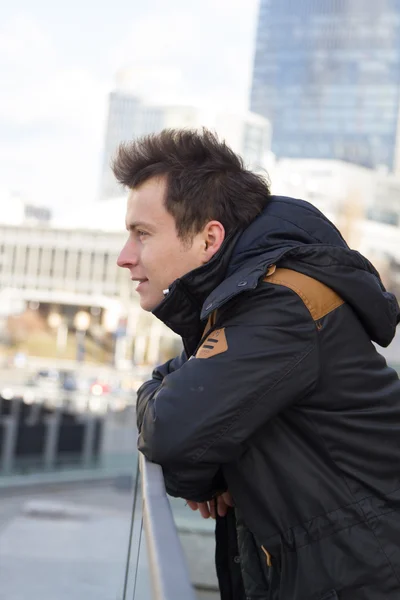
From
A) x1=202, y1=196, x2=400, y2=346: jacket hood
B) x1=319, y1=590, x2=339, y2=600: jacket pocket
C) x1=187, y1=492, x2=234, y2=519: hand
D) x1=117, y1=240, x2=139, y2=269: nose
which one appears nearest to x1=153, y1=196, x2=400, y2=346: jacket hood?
x1=202, y1=196, x2=400, y2=346: jacket hood

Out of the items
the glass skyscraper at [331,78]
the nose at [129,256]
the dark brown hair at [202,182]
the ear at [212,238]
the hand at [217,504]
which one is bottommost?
the hand at [217,504]

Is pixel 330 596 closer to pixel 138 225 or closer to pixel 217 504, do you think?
pixel 217 504

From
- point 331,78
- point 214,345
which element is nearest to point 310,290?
point 214,345

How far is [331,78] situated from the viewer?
135000 millimetres

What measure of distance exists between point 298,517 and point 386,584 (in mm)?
160

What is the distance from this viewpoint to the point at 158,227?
1850 mm

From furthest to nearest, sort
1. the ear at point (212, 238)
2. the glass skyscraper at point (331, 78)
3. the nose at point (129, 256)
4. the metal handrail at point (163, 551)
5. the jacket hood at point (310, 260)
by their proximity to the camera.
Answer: the glass skyscraper at point (331, 78) < the nose at point (129, 256) < the ear at point (212, 238) < the jacket hood at point (310, 260) < the metal handrail at point (163, 551)

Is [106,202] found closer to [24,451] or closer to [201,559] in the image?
[24,451]

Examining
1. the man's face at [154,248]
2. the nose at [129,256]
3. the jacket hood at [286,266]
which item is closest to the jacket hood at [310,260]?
the jacket hood at [286,266]

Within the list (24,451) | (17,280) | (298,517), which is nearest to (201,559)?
(298,517)

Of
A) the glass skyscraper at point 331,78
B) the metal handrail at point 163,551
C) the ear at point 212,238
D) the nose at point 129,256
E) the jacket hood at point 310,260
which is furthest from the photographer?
the glass skyscraper at point 331,78

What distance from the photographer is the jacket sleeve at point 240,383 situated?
156 cm

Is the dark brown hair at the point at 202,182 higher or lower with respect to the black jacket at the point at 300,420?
higher

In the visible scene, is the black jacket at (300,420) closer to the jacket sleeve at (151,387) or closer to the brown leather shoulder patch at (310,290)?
the brown leather shoulder patch at (310,290)
